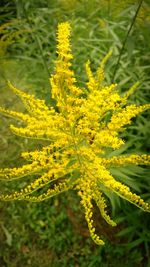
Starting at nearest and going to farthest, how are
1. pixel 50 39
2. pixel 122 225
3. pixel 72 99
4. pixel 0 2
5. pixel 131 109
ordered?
pixel 72 99
pixel 131 109
pixel 122 225
pixel 50 39
pixel 0 2

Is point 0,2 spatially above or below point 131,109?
above

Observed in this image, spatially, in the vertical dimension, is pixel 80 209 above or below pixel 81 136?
above

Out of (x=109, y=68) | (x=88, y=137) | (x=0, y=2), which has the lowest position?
(x=88, y=137)

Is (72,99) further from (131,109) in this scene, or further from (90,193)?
(90,193)

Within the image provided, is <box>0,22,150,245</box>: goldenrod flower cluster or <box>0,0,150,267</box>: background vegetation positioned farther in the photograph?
<box>0,0,150,267</box>: background vegetation

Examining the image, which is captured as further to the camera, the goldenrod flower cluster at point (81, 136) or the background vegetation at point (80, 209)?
the background vegetation at point (80, 209)

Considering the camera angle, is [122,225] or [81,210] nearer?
[122,225]

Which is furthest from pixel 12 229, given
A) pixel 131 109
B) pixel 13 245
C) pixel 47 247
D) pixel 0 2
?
pixel 0 2

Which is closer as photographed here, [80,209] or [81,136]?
[81,136]

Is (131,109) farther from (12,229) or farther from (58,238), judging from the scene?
(12,229)

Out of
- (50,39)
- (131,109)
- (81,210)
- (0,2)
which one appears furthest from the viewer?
(0,2)
